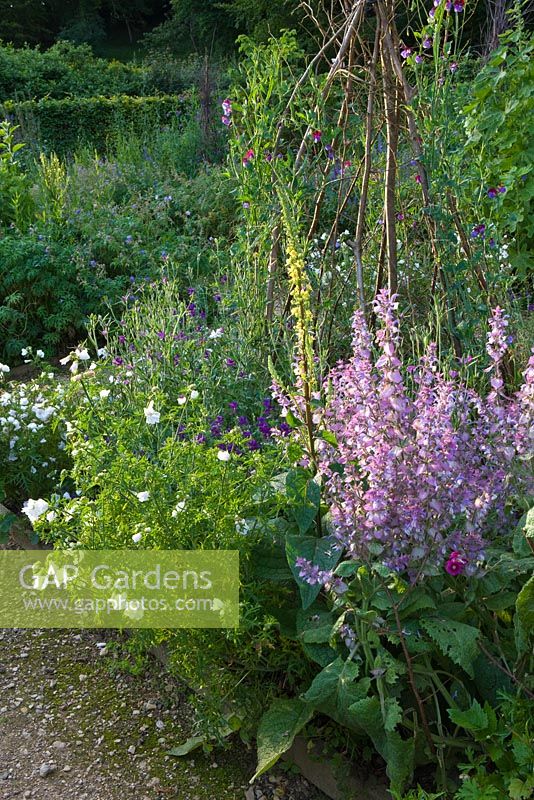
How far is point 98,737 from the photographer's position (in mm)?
2443

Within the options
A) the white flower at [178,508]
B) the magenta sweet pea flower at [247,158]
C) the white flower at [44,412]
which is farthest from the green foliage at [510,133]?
the white flower at [178,508]

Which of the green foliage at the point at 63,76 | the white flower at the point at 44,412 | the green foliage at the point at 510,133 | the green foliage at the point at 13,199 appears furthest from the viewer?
the green foliage at the point at 63,76

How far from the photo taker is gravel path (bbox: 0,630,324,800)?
7.37 feet

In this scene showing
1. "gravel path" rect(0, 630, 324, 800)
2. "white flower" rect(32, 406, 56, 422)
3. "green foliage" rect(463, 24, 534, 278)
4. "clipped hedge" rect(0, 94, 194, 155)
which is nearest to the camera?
"gravel path" rect(0, 630, 324, 800)

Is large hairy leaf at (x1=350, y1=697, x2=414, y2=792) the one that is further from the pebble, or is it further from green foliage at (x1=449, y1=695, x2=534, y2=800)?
the pebble

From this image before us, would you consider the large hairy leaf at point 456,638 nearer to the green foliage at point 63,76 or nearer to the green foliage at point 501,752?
the green foliage at point 501,752

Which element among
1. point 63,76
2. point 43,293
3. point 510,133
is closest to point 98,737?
point 43,293

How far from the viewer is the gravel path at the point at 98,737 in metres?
2.25

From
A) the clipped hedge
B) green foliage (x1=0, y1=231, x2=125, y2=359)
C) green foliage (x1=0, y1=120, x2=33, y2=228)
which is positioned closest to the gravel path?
green foliage (x1=0, y1=231, x2=125, y2=359)

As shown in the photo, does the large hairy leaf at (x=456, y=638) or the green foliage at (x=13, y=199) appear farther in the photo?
the green foliage at (x=13, y=199)

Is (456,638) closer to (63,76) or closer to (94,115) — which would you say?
(94,115)

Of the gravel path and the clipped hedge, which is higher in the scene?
the gravel path

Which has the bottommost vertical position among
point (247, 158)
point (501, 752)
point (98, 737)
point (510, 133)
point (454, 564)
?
point (98, 737)

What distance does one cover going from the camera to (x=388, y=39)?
312cm
